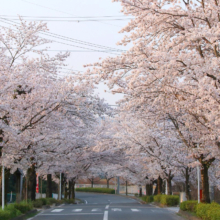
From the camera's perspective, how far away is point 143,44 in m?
12.2

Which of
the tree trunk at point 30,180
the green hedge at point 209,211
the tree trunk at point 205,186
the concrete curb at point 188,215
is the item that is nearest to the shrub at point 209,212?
the green hedge at point 209,211

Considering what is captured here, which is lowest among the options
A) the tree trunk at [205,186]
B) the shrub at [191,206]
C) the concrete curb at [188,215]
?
the concrete curb at [188,215]

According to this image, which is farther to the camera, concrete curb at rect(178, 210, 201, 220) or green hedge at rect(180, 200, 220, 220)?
concrete curb at rect(178, 210, 201, 220)

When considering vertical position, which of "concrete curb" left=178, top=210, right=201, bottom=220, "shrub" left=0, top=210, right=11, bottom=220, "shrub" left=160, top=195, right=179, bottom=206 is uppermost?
"shrub" left=0, top=210, right=11, bottom=220

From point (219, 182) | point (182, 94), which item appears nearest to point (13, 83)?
point (182, 94)

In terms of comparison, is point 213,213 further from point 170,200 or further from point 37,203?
point 170,200

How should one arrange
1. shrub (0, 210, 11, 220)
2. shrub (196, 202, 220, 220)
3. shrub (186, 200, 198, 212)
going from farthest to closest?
shrub (186, 200, 198, 212) → shrub (0, 210, 11, 220) → shrub (196, 202, 220, 220)

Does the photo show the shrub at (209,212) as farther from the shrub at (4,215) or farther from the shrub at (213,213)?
the shrub at (4,215)

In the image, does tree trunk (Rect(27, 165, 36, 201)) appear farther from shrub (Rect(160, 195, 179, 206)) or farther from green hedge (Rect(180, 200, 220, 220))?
green hedge (Rect(180, 200, 220, 220))

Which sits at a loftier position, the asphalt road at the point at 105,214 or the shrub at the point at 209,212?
the shrub at the point at 209,212

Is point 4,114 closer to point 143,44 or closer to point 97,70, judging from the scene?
point 97,70

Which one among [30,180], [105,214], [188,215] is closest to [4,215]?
[105,214]

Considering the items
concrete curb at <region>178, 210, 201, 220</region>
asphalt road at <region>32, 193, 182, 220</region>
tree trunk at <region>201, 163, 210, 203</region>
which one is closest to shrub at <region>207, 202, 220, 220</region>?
concrete curb at <region>178, 210, 201, 220</region>

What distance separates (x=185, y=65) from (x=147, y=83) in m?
1.39
